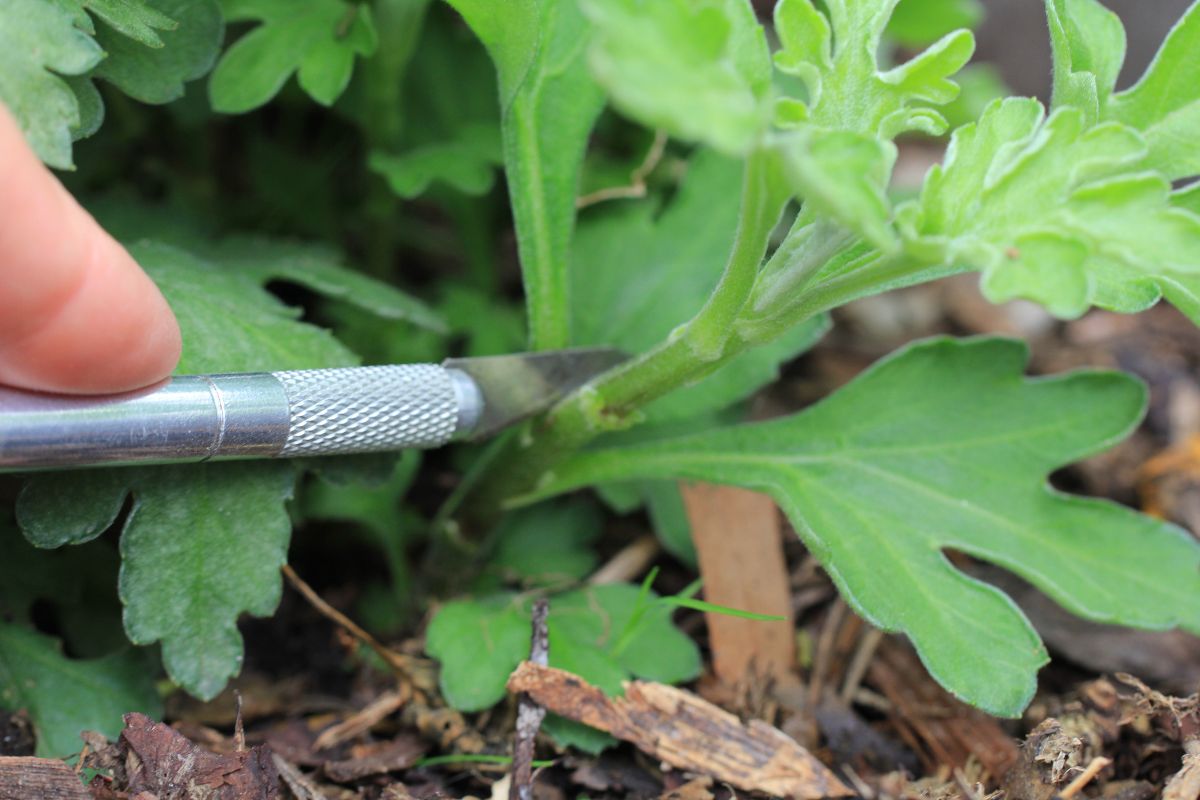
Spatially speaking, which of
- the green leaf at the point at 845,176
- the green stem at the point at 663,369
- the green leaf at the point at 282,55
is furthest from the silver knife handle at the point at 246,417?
the green leaf at the point at 845,176

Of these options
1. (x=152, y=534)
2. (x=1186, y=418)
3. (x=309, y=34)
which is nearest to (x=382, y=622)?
(x=152, y=534)

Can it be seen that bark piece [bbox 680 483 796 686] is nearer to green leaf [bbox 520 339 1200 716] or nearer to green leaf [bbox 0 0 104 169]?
green leaf [bbox 520 339 1200 716]

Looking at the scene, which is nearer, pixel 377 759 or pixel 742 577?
pixel 377 759

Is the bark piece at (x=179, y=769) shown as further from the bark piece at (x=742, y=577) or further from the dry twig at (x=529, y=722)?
the bark piece at (x=742, y=577)

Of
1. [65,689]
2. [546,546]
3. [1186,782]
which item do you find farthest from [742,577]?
[65,689]

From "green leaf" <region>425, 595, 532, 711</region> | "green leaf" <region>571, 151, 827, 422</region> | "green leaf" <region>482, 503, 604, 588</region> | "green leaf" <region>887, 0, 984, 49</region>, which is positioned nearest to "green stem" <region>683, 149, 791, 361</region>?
"green leaf" <region>571, 151, 827, 422</region>

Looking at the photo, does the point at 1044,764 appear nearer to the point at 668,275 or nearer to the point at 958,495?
the point at 958,495
